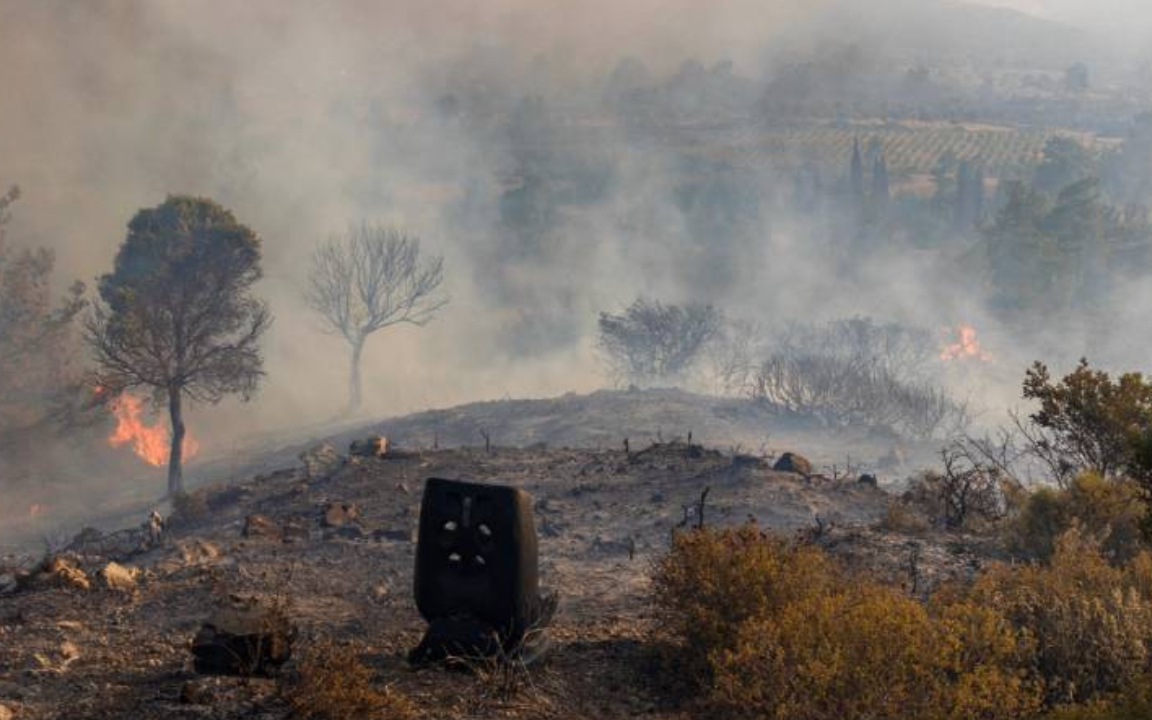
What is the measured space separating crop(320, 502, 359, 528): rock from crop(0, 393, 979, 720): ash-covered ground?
0.16 feet

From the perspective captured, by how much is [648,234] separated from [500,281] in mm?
13757

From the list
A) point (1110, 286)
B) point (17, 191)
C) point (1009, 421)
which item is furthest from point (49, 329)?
point (1110, 286)

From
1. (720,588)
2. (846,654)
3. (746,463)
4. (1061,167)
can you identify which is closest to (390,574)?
(720,588)

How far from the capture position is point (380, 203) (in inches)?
3157

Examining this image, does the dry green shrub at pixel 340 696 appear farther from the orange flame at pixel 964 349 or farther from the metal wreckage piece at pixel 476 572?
the orange flame at pixel 964 349

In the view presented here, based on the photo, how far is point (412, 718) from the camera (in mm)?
8539

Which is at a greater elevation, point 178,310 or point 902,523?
point 178,310

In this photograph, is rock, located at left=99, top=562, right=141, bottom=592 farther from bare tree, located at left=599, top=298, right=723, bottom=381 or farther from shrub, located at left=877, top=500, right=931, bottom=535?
bare tree, located at left=599, top=298, right=723, bottom=381

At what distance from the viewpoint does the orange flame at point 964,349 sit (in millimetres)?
54625

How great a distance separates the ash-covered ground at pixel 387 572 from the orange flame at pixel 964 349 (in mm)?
35711

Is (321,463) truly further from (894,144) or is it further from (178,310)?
(894,144)

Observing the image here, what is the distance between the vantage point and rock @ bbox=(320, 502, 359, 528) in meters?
17.6

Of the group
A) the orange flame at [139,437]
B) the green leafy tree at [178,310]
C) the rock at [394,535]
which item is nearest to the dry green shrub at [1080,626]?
the rock at [394,535]

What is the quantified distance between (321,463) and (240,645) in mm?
14400
